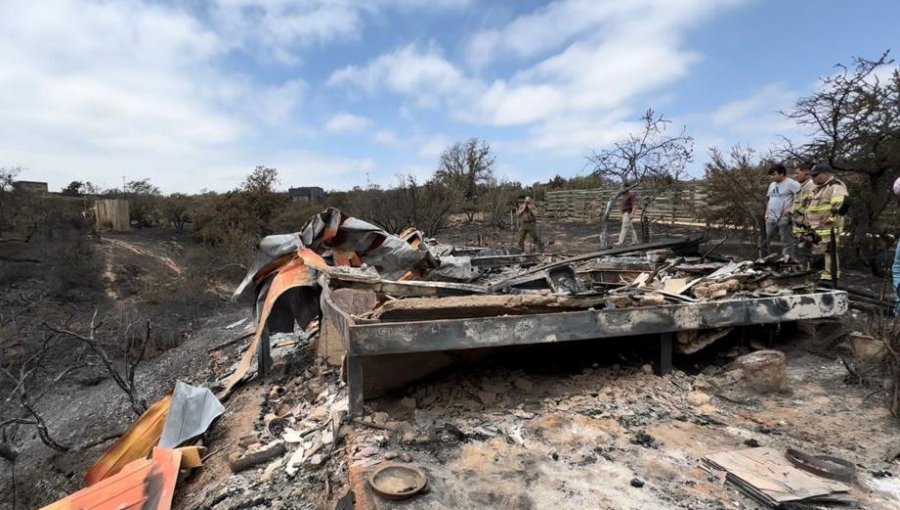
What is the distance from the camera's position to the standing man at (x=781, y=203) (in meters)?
6.77

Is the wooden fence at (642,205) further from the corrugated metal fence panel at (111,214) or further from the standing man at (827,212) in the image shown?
the corrugated metal fence panel at (111,214)

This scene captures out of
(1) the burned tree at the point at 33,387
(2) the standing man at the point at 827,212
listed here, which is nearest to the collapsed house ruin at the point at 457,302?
(2) the standing man at the point at 827,212

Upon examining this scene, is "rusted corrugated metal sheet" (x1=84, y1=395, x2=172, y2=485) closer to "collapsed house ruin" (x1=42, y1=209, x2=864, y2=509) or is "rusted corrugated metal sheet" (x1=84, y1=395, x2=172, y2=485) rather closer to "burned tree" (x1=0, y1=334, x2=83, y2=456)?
"collapsed house ruin" (x1=42, y1=209, x2=864, y2=509)

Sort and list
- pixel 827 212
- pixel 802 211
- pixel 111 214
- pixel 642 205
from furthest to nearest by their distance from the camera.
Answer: pixel 111 214
pixel 642 205
pixel 802 211
pixel 827 212

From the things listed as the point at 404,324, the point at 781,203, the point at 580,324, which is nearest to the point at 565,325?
the point at 580,324

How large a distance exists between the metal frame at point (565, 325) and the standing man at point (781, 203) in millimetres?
3291

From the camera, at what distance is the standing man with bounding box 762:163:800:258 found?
6770mm

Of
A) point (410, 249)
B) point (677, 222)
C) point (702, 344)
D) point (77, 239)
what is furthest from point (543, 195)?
point (702, 344)

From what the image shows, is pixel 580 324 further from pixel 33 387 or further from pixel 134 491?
pixel 33 387

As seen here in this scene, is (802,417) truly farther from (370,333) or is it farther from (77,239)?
(77,239)

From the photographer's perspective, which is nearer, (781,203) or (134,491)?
(134,491)

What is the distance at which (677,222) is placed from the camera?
19.3m

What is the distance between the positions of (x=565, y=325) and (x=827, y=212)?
4.22 meters

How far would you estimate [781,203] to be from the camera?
689 centimetres
